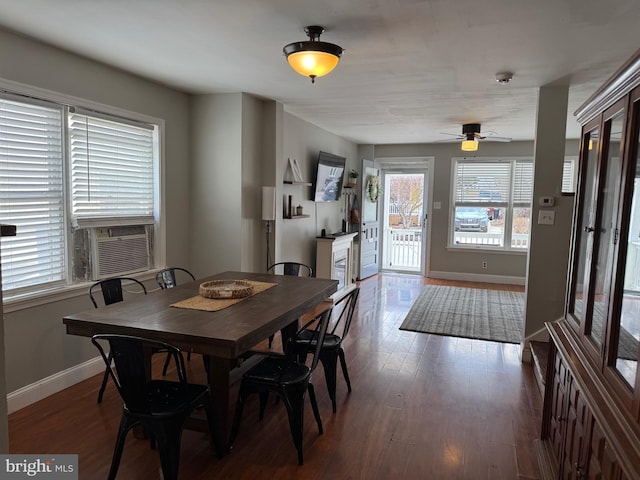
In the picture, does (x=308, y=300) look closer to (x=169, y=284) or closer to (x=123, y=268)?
(x=169, y=284)

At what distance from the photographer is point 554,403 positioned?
2271 mm

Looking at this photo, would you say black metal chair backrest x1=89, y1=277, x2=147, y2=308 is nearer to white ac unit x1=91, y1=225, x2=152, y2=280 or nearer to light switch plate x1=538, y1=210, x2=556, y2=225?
white ac unit x1=91, y1=225, x2=152, y2=280

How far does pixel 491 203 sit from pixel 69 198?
21.3 ft

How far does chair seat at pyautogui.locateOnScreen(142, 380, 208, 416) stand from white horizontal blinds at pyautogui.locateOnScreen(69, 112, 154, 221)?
1707mm

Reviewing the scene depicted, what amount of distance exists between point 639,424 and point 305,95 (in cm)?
382

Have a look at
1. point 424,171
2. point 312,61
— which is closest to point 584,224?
point 312,61

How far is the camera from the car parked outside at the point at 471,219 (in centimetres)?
765

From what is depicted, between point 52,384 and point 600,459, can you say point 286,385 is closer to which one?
point 600,459

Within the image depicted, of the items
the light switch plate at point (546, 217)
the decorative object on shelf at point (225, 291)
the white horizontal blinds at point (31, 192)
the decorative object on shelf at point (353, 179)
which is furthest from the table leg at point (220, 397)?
the decorative object on shelf at point (353, 179)

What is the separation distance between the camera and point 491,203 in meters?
7.56

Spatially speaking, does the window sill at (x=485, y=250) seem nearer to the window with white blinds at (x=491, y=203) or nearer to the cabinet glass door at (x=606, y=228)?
the window with white blinds at (x=491, y=203)

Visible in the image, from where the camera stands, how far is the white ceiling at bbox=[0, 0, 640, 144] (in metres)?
2.32

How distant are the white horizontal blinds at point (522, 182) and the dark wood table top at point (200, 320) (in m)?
5.62
